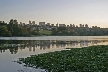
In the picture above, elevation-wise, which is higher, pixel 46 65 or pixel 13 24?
pixel 13 24

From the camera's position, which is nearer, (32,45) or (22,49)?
(22,49)

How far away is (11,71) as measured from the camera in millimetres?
19719

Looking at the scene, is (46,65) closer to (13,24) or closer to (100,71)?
(100,71)

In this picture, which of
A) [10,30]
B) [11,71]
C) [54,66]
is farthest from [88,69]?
[10,30]

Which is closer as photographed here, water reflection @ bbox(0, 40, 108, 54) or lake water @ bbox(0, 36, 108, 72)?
lake water @ bbox(0, 36, 108, 72)

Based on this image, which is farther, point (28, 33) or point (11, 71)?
point (28, 33)

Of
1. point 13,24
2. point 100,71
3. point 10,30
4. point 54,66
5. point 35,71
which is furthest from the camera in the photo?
point 13,24

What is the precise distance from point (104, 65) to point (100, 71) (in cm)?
224

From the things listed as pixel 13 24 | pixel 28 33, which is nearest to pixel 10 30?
pixel 13 24

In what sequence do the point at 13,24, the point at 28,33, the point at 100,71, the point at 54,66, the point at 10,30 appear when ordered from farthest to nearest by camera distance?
1. the point at 28,33
2. the point at 13,24
3. the point at 10,30
4. the point at 54,66
5. the point at 100,71

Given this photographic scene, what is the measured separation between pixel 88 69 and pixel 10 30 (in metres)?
132

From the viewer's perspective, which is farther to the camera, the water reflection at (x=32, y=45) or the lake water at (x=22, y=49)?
the water reflection at (x=32, y=45)

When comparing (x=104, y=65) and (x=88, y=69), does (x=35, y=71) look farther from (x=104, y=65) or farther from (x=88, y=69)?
(x=104, y=65)

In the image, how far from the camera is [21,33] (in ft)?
528
